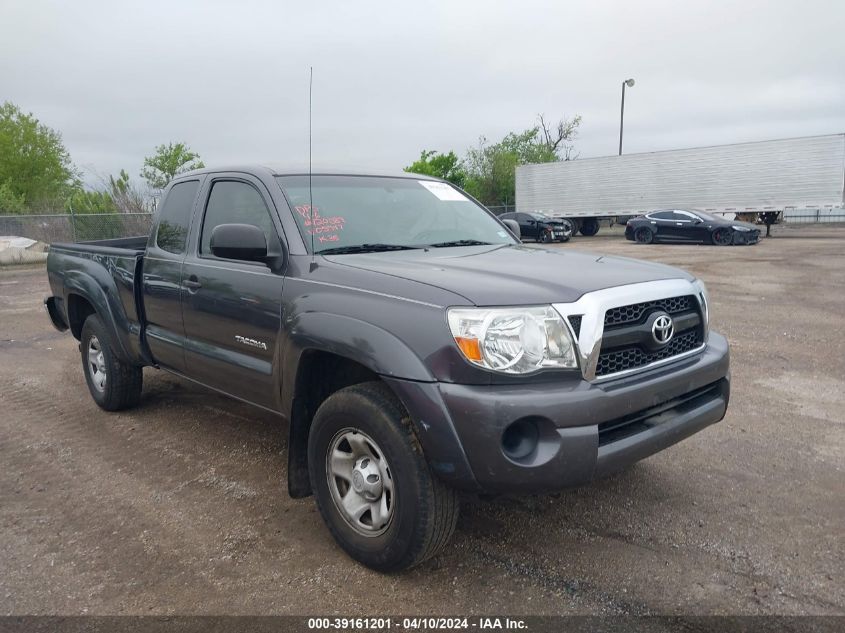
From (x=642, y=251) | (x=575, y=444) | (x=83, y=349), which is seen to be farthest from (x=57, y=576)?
(x=642, y=251)

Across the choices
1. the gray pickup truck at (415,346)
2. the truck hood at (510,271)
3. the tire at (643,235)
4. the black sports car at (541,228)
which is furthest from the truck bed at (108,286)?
the tire at (643,235)

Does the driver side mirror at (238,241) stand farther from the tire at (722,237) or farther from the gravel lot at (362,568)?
the tire at (722,237)

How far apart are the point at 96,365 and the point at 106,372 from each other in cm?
33

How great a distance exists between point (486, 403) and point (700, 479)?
6.84 ft

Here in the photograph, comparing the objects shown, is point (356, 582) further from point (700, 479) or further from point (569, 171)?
point (569, 171)

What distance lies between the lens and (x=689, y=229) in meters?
24.1

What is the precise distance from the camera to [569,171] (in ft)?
107

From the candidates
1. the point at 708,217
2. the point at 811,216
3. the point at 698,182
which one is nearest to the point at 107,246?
the point at 708,217

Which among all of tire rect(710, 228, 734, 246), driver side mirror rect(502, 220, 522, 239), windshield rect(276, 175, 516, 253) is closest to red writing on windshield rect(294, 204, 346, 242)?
windshield rect(276, 175, 516, 253)

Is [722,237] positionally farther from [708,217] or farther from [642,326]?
[642,326]

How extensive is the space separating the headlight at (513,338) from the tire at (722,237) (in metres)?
22.7

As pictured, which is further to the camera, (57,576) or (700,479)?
(700,479)

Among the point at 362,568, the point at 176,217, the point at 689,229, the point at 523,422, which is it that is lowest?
the point at 362,568

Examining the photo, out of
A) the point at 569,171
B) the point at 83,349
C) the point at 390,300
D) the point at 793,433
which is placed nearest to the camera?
the point at 390,300
